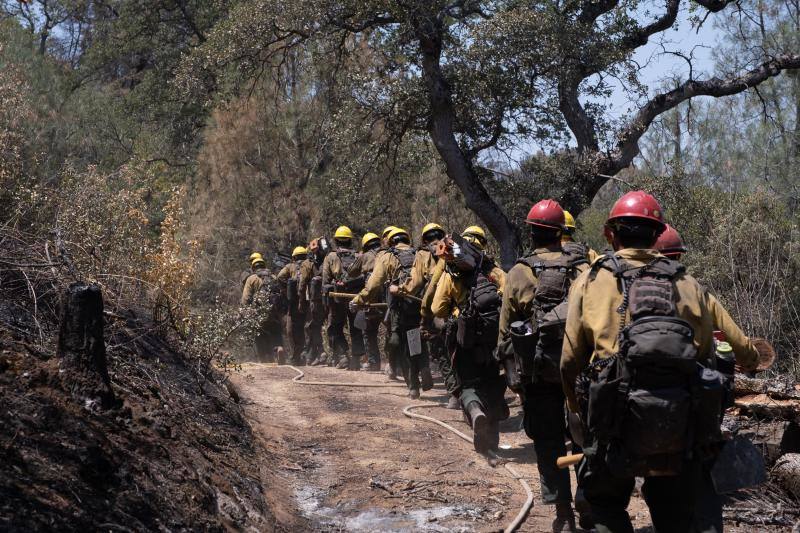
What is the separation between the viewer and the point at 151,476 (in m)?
4.87

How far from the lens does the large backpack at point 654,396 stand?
12.6ft

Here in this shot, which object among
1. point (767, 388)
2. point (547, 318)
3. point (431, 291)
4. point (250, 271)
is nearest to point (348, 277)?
point (250, 271)

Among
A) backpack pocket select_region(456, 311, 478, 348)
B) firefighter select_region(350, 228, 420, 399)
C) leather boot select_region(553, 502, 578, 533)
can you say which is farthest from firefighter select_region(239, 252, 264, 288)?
leather boot select_region(553, 502, 578, 533)

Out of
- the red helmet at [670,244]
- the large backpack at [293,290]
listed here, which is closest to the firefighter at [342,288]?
the large backpack at [293,290]

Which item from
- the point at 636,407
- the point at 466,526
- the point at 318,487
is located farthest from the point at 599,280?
the point at 318,487

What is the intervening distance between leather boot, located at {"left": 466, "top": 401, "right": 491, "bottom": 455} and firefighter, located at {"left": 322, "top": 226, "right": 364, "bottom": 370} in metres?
7.10

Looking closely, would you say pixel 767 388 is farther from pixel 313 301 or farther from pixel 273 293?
pixel 273 293

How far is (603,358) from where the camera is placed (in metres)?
4.20

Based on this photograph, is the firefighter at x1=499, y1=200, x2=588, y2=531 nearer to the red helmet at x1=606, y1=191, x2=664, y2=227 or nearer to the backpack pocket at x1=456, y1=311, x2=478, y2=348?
the red helmet at x1=606, y1=191, x2=664, y2=227

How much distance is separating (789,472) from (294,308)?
515 inches

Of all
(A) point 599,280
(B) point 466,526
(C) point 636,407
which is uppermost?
(A) point 599,280

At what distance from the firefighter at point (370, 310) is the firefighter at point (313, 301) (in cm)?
158

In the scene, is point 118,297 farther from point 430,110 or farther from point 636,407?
point 430,110

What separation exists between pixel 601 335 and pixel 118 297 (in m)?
4.68
